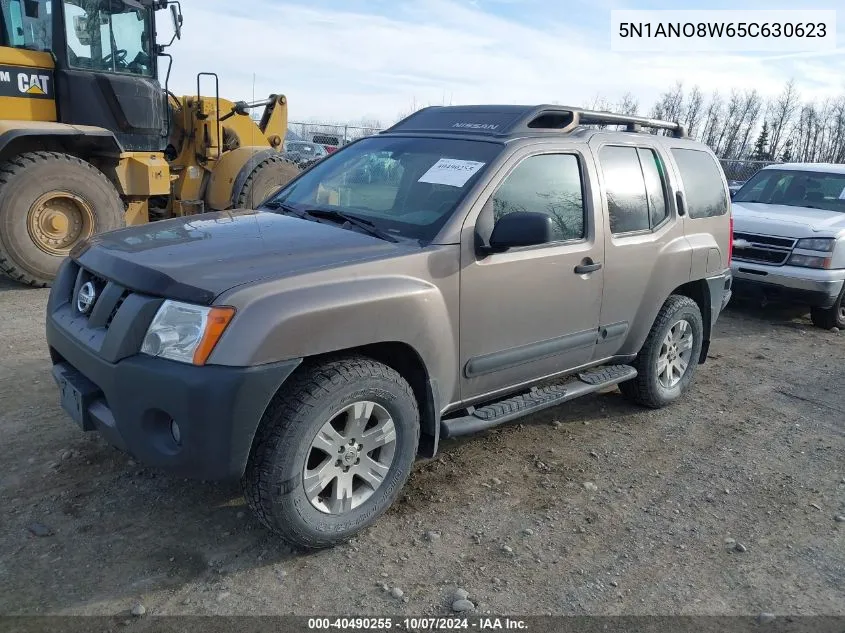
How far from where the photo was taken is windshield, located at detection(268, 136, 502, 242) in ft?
11.6

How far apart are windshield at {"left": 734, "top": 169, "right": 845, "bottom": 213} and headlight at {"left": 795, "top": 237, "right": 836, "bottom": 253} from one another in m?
1.14

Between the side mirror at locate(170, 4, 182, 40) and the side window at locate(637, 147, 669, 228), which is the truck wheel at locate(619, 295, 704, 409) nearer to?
the side window at locate(637, 147, 669, 228)

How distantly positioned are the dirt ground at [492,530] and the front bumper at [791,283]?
120 inches

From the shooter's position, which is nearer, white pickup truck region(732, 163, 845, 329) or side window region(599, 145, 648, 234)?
side window region(599, 145, 648, 234)

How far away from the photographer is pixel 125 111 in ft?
25.8

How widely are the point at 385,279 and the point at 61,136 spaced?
239 inches

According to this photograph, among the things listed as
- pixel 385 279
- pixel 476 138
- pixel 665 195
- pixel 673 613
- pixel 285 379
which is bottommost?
pixel 673 613

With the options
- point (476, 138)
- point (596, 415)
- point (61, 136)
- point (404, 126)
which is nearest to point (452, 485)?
point (596, 415)

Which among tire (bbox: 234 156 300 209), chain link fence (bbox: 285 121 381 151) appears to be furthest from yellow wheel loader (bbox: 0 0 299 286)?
chain link fence (bbox: 285 121 381 151)

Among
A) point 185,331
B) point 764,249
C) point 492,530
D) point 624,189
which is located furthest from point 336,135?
point 185,331

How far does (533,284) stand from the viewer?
3689 millimetres

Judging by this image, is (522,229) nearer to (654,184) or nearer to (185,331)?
(185,331)

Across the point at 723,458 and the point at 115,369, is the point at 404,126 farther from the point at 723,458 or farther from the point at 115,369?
the point at 723,458

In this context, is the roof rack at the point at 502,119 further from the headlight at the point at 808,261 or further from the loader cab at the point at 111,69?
the loader cab at the point at 111,69
